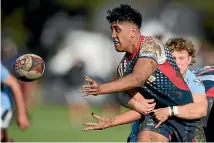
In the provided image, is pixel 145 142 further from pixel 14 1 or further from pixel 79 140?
pixel 14 1

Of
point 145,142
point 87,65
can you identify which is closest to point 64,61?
point 87,65

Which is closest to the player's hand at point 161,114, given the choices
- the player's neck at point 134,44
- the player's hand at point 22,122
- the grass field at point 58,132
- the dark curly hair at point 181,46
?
the player's neck at point 134,44

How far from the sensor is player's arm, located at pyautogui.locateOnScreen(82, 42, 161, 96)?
7.14 m

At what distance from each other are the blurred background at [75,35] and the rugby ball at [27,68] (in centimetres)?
1247

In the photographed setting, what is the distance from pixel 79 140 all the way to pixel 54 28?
45.6ft

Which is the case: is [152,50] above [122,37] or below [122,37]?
below

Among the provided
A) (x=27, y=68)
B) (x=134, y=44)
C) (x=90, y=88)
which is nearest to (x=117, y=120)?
(x=134, y=44)

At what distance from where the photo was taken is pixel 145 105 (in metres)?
7.96

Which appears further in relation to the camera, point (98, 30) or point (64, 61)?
point (98, 30)

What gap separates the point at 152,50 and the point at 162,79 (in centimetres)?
34

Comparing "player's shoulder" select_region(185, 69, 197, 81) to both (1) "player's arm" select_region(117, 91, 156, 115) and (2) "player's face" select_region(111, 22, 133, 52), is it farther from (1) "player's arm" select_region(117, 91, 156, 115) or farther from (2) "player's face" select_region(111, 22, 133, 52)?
(2) "player's face" select_region(111, 22, 133, 52)

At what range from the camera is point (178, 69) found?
26.0ft

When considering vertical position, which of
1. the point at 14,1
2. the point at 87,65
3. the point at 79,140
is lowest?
the point at 79,140

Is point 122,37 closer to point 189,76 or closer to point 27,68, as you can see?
point 189,76
